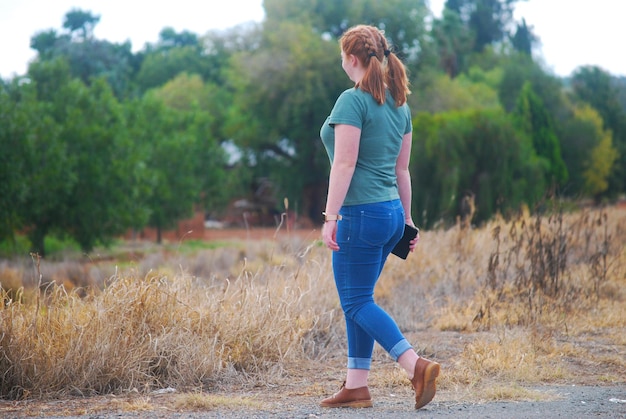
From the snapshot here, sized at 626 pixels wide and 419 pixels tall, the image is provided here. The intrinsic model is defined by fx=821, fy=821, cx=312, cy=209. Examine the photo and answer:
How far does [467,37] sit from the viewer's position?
7419 centimetres

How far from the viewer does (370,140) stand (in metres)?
4.28

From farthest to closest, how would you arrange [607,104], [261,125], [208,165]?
[607,104] → [261,125] → [208,165]

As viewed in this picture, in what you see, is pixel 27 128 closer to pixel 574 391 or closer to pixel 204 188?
pixel 204 188

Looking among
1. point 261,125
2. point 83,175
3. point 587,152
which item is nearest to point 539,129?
point 587,152

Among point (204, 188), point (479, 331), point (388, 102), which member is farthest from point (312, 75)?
point (388, 102)

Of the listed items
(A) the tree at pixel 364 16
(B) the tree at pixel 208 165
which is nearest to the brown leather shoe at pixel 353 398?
(B) the tree at pixel 208 165

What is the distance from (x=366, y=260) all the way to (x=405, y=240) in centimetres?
34

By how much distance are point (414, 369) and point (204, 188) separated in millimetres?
30286

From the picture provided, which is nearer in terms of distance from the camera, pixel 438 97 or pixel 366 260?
pixel 366 260

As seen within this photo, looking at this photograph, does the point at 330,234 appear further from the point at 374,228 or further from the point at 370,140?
the point at 370,140

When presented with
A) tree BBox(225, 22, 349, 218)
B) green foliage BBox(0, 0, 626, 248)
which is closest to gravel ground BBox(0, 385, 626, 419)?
green foliage BBox(0, 0, 626, 248)

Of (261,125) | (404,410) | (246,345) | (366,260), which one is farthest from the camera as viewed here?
(261,125)

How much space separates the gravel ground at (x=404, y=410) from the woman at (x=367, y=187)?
160mm

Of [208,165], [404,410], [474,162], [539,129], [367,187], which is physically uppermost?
[539,129]
